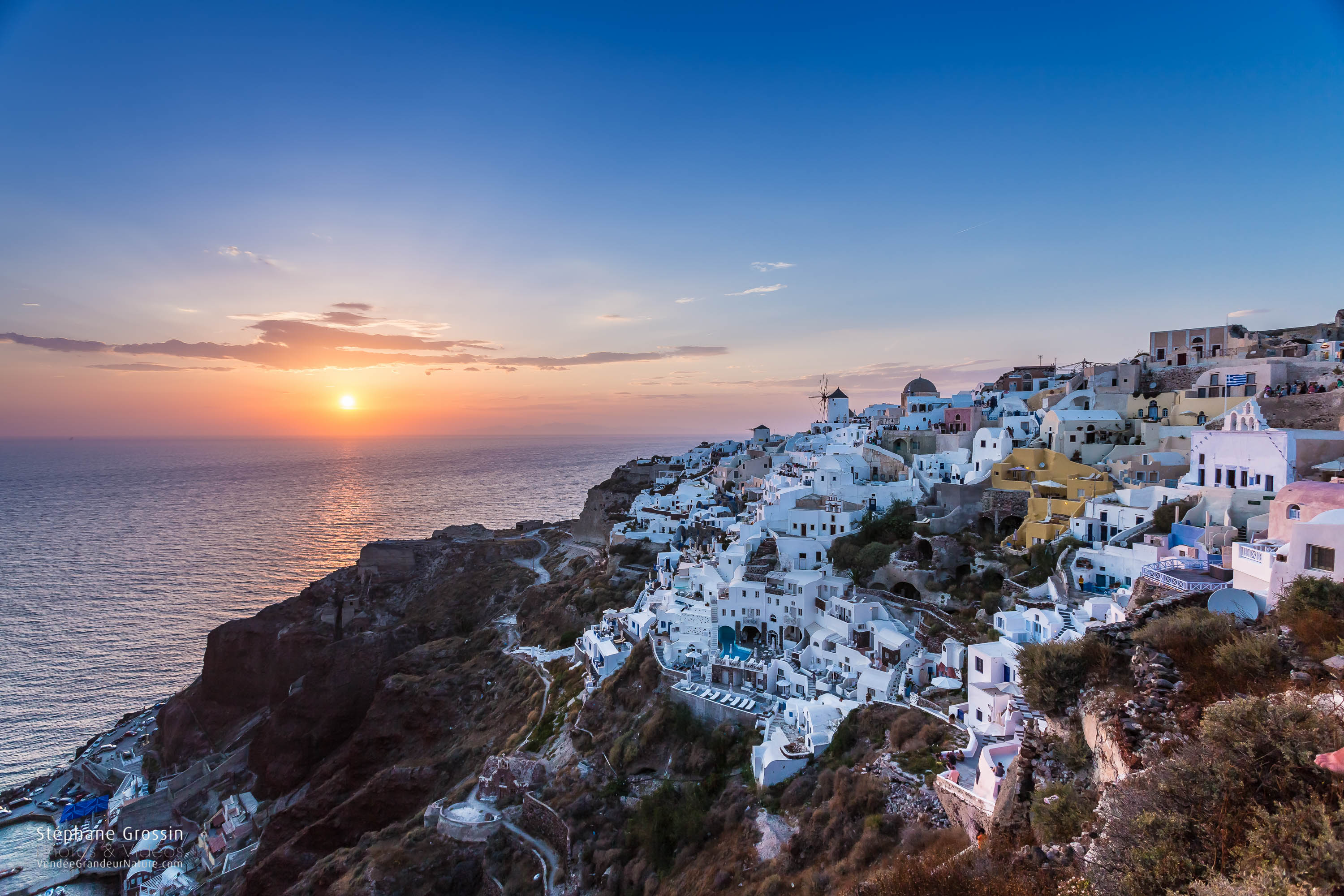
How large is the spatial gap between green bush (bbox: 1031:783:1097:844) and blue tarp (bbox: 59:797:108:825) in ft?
140

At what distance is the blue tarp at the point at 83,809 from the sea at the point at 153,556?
16.5 ft

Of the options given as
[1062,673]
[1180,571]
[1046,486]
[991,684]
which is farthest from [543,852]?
[1046,486]

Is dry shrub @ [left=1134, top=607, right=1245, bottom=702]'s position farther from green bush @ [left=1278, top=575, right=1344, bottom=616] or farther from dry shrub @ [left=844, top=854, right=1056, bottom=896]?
dry shrub @ [left=844, top=854, right=1056, bottom=896]

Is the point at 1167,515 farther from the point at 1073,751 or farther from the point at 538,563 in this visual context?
the point at 538,563

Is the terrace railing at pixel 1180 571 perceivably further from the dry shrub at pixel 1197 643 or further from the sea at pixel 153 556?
the sea at pixel 153 556

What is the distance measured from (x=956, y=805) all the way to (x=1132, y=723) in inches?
219

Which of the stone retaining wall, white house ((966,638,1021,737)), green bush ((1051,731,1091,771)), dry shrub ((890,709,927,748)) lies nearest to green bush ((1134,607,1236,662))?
green bush ((1051,731,1091,771))

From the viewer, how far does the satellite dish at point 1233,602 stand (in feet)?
38.0

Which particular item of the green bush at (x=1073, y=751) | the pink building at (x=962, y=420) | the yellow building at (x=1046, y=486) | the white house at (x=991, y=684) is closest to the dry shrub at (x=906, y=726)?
the white house at (x=991, y=684)

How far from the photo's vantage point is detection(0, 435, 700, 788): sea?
127 ft

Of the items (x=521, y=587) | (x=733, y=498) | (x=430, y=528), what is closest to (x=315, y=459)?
(x=430, y=528)

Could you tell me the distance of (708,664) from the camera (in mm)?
25062

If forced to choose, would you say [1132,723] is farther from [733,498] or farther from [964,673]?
[733,498]

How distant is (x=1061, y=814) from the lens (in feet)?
27.6
